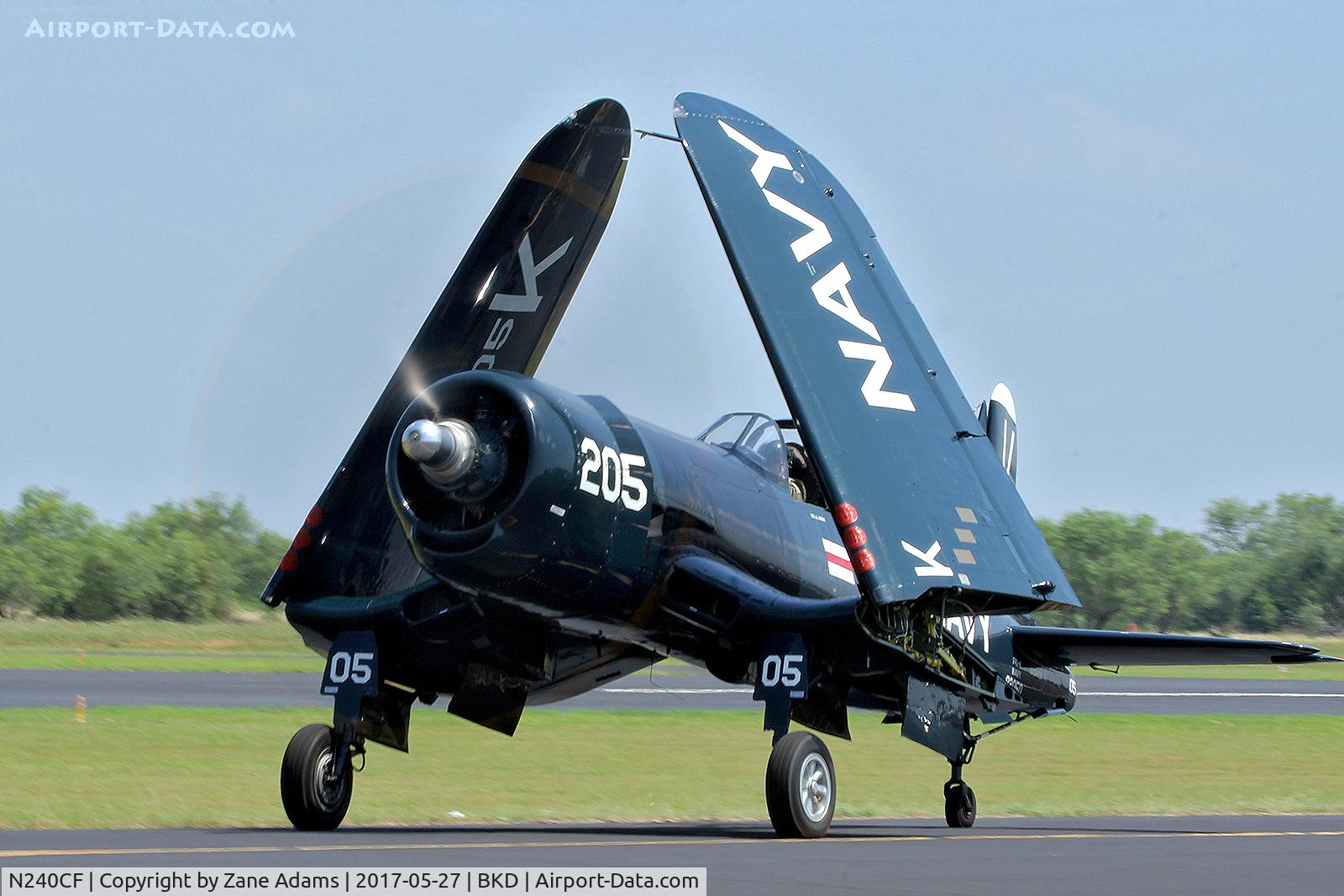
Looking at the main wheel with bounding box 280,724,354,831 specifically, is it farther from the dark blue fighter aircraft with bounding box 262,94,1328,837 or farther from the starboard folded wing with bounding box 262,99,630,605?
the starboard folded wing with bounding box 262,99,630,605

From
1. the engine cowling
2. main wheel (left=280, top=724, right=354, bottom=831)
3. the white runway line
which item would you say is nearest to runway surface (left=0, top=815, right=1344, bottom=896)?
main wheel (left=280, top=724, right=354, bottom=831)

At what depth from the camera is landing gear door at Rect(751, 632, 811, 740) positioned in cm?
1439

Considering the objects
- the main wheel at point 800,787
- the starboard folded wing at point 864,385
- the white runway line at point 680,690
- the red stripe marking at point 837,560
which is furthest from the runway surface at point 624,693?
the starboard folded wing at point 864,385

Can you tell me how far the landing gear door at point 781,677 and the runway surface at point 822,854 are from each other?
93 centimetres

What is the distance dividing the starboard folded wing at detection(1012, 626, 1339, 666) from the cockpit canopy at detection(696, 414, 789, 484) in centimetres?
327

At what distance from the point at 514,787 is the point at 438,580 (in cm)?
736

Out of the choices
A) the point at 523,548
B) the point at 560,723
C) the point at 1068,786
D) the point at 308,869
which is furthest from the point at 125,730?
the point at 308,869

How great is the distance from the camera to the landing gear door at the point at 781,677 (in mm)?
14391

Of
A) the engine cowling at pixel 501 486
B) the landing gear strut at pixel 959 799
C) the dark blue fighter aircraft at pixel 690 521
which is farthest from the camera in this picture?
the landing gear strut at pixel 959 799

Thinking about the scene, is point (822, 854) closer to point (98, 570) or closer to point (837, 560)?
point (837, 560)

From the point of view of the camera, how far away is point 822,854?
485 inches

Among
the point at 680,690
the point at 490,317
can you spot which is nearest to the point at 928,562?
the point at 490,317

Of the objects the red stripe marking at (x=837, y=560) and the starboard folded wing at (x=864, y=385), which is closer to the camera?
the starboard folded wing at (x=864, y=385)

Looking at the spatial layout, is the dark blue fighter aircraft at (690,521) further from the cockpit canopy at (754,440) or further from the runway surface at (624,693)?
the runway surface at (624,693)
